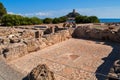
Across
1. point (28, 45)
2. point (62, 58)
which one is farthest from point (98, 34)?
point (28, 45)

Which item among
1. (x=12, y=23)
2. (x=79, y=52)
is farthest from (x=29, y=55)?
(x=12, y=23)

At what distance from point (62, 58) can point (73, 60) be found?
0.82 m

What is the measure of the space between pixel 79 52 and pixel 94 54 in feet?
3.90

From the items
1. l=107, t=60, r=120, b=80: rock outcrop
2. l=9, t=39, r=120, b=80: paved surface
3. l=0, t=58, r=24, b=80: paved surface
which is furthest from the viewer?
l=9, t=39, r=120, b=80: paved surface

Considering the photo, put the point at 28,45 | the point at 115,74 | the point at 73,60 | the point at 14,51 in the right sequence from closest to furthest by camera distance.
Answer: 1. the point at 115,74
2. the point at 73,60
3. the point at 14,51
4. the point at 28,45

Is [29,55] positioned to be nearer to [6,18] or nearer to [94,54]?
[94,54]

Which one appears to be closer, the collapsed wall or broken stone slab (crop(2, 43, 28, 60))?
broken stone slab (crop(2, 43, 28, 60))

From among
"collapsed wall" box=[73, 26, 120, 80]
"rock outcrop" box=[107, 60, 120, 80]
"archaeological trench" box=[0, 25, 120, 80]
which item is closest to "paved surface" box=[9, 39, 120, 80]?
"archaeological trench" box=[0, 25, 120, 80]

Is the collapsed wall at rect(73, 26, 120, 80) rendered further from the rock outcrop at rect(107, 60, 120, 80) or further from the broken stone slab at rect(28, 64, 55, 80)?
the broken stone slab at rect(28, 64, 55, 80)

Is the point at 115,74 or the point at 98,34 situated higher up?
the point at 98,34

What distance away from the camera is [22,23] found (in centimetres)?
4131

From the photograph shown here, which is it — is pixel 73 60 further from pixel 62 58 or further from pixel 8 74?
pixel 8 74

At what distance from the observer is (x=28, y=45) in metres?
13.3

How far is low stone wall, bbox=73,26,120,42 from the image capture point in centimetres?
1687
